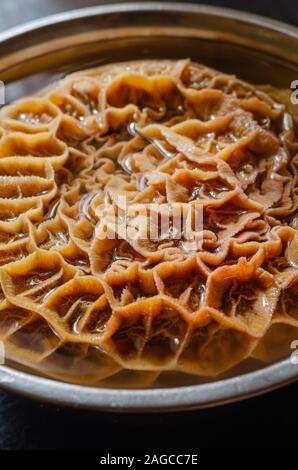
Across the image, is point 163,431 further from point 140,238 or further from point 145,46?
point 145,46

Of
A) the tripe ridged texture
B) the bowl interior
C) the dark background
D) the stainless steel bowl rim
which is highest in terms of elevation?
the stainless steel bowl rim

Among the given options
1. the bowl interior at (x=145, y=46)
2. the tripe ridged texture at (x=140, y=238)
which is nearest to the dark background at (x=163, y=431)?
the tripe ridged texture at (x=140, y=238)

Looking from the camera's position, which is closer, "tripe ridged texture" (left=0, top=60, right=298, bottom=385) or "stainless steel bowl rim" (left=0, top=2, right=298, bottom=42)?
"tripe ridged texture" (left=0, top=60, right=298, bottom=385)

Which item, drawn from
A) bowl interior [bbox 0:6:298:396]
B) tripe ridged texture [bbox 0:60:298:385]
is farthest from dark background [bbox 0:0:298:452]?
bowl interior [bbox 0:6:298:396]

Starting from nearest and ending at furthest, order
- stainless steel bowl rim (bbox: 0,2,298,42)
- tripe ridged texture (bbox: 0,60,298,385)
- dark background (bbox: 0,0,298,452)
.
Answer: dark background (bbox: 0,0,298,452) → tripe ridged texture (bbox: 0,60,298,385) → stainless steel bowl rim (bbox: 0,2,298,42)

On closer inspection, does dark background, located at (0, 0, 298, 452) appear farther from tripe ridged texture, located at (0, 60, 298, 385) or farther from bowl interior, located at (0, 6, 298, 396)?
bowl interior, located at (0, 6, 298, 396)

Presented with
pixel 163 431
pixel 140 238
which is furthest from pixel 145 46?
pixel 163 431

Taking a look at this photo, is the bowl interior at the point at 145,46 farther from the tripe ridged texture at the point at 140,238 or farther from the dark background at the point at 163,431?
the dark background at the point at 163,431
